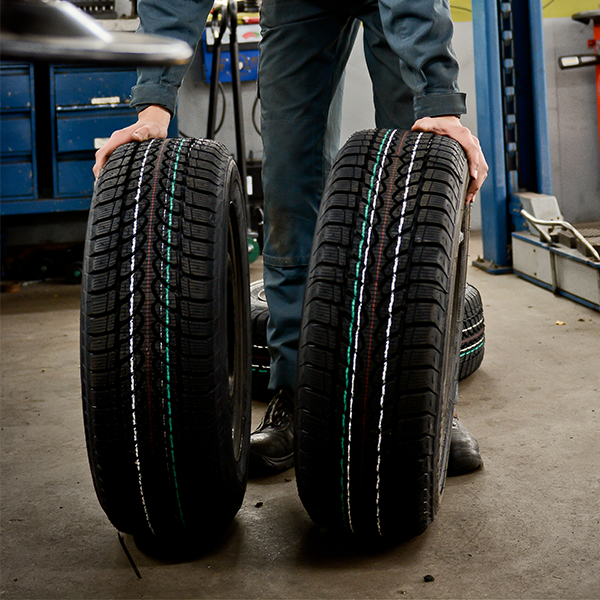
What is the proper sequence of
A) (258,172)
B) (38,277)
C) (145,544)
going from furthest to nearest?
(258,172), (38,277), (145,544)

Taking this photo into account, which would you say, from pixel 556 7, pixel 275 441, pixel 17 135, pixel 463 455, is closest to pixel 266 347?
pixel 275 441

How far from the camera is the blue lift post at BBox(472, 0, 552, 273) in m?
3.31

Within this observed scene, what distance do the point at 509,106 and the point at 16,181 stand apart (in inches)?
98.8

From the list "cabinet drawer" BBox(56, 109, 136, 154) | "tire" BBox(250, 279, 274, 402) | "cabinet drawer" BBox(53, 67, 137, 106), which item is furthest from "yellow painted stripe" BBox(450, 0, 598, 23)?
"tire" BBox(250, 279, 274, 402)

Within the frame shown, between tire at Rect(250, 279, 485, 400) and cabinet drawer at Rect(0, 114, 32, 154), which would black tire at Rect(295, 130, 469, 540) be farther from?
cabinet drawer at Rect(0, 114, 32, 154)

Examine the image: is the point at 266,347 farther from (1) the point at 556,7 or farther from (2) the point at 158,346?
(1) the point at 556,7

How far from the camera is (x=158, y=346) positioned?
1.02 metres

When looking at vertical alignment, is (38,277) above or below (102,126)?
below

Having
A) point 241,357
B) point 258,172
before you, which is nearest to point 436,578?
point 241,357

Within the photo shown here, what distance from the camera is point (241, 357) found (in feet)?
4.80

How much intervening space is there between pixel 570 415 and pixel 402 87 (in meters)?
0.87

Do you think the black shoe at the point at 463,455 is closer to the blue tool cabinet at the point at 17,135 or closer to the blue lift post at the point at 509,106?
the blue lift post at the point at 509,106

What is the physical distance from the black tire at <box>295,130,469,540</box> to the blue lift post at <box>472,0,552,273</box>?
246 cm

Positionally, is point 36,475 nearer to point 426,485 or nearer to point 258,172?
point 426,485
